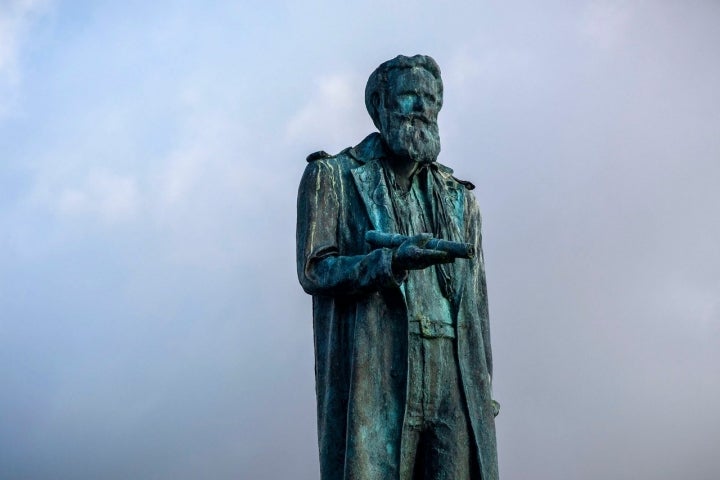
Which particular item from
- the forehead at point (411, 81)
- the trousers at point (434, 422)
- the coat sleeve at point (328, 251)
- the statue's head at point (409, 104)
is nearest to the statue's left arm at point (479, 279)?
the trousers at point (434, 422)

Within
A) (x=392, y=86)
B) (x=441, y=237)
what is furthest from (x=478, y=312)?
(x=392, y=86)

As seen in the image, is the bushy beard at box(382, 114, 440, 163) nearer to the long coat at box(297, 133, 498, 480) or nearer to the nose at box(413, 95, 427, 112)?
the nose at box(413, 95, 427, 112)

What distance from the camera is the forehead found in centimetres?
1138

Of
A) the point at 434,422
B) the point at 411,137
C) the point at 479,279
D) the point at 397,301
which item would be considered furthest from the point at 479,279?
the point at 434,422

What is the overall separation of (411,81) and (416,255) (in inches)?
80.4

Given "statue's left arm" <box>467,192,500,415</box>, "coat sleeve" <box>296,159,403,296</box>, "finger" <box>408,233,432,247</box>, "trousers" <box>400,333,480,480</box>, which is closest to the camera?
"finger" <box>408,233,432,247</box>

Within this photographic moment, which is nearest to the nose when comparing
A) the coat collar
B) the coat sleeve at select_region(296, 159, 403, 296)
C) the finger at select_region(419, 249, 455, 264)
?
the coat collar

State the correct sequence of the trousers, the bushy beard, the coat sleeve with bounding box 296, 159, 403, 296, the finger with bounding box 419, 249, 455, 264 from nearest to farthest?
the finger with bounding box 419, 249, 455, 264
the coat sleeve with bounding box 296, 159, 403, 296
the trousers
the bushy beard

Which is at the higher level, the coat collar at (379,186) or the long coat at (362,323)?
the coat collar at (379,186)

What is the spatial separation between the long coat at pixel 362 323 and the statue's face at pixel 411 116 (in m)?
0.35

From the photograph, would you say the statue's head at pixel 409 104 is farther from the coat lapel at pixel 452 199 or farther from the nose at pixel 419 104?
the coat lapel at pixel 452 199

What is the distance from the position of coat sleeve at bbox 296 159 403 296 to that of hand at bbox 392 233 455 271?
0.31 feet

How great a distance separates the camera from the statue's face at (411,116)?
11320 mm

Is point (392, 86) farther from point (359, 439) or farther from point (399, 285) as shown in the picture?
point (359, 439)
